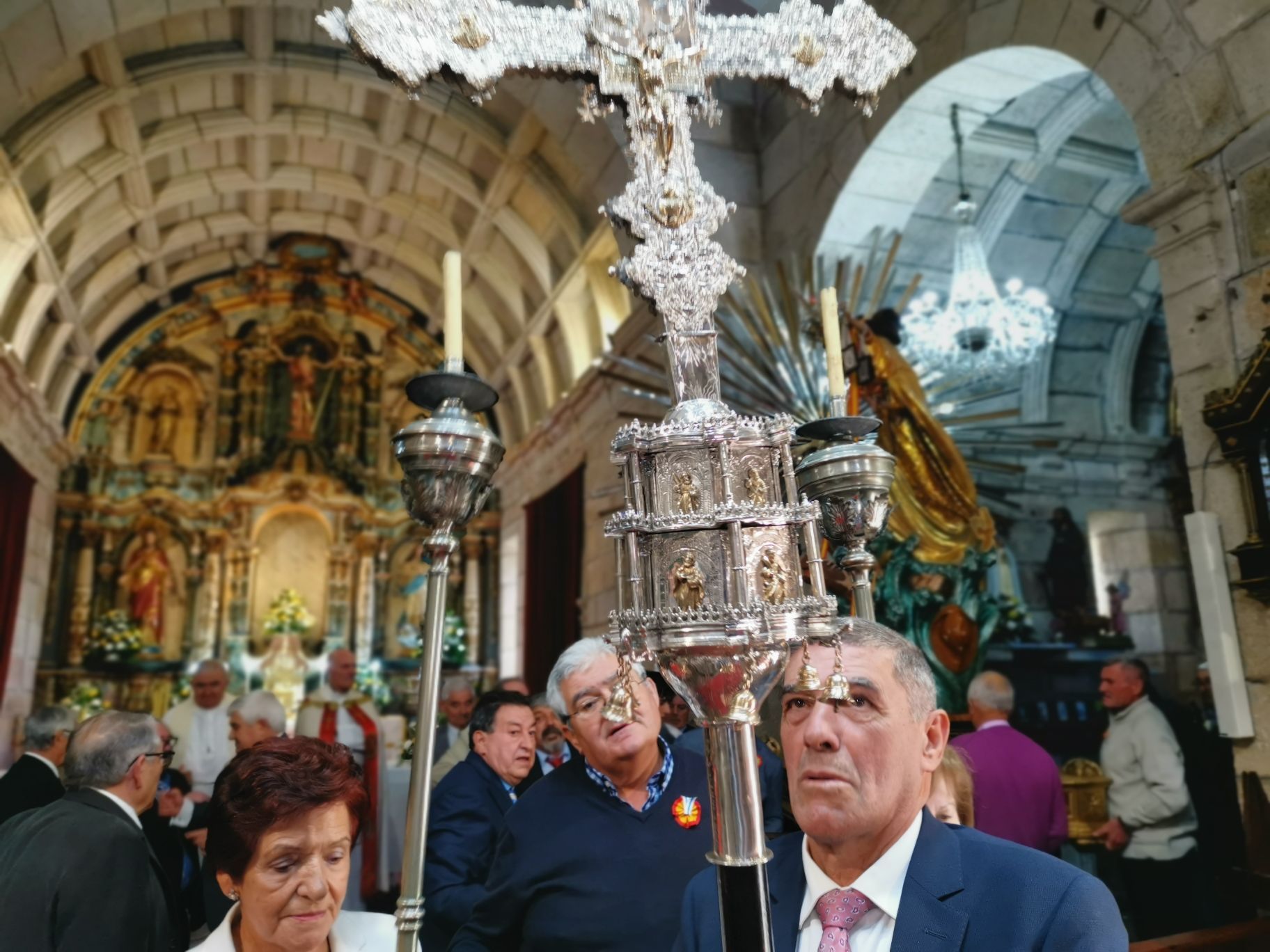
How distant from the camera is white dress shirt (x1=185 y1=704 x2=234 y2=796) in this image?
5.47 metres

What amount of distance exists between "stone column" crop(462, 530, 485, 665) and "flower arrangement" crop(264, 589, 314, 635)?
2203 millimetres

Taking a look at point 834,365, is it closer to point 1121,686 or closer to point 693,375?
point 693,375

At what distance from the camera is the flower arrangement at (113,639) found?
38.3ft

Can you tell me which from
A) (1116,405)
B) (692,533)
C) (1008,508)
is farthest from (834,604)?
(1116,405)

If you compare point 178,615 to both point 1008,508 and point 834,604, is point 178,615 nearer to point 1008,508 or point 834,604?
point 1008,508

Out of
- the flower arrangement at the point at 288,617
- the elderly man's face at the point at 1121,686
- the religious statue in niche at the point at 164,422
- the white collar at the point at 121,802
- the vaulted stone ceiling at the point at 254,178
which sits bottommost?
the white collar at the point at 121,802

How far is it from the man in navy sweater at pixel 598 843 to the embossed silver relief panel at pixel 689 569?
736 mm

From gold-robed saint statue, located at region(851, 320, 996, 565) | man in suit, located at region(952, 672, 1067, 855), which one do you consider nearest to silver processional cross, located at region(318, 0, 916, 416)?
man in suit, located at region(952, 672, 1067, 855)

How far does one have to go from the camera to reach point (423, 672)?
148cm

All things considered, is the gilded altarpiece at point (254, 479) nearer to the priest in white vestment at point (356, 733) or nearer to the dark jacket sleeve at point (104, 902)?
the priest in white vestment at point (356, 733)

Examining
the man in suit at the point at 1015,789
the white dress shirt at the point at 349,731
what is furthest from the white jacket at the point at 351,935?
the white dress shirt at the point at 349,731

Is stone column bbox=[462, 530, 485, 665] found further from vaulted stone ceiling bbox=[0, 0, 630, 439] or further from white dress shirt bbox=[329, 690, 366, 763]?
white dress shirt bbox=[329, 690, 366, 763]

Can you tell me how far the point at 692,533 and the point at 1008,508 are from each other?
8136 mm

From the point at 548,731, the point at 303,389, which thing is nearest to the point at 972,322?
the point at 548,731
